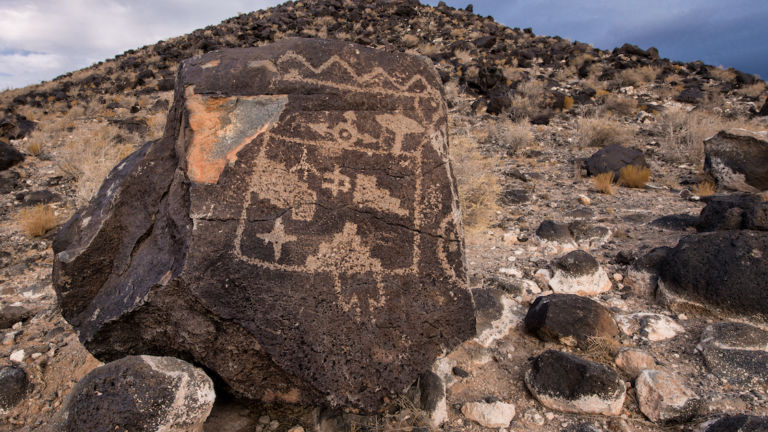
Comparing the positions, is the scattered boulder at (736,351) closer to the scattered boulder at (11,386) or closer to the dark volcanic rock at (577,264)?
the dark volcanic rock at (577,264)

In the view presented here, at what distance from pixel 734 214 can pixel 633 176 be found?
7.90ft

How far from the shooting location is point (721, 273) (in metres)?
2.92

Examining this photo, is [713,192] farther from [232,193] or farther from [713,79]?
[713,79]

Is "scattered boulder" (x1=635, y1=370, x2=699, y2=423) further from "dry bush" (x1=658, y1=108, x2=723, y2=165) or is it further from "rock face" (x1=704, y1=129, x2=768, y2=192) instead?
"dry bush" (x1=658, y1=108, x2=723, y2=165)

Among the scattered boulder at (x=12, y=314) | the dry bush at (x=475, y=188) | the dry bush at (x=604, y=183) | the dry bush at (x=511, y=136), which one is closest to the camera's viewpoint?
the scattered boulder at (x=12, y=314)

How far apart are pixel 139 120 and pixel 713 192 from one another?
10097mm

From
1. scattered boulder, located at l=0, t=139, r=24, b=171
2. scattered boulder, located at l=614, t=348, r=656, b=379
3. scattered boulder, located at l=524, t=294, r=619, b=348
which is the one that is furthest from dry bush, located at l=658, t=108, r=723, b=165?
scattered boulder, located at l=0, t=139, r=24, b=171

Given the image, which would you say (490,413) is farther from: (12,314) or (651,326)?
(12,314)

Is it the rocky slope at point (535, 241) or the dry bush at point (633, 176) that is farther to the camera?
the dry bush at point (633, 176)

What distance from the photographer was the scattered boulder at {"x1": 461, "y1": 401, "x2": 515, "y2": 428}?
7.29 feet

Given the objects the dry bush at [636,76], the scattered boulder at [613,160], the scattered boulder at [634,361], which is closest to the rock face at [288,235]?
the scattered boulder at [634,361]

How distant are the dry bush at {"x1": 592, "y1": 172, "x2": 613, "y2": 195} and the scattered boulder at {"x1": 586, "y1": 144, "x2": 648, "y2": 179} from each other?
0.38 meters

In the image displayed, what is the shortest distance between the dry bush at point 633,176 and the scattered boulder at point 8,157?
8.83m

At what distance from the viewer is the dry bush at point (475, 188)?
516 centimetres
